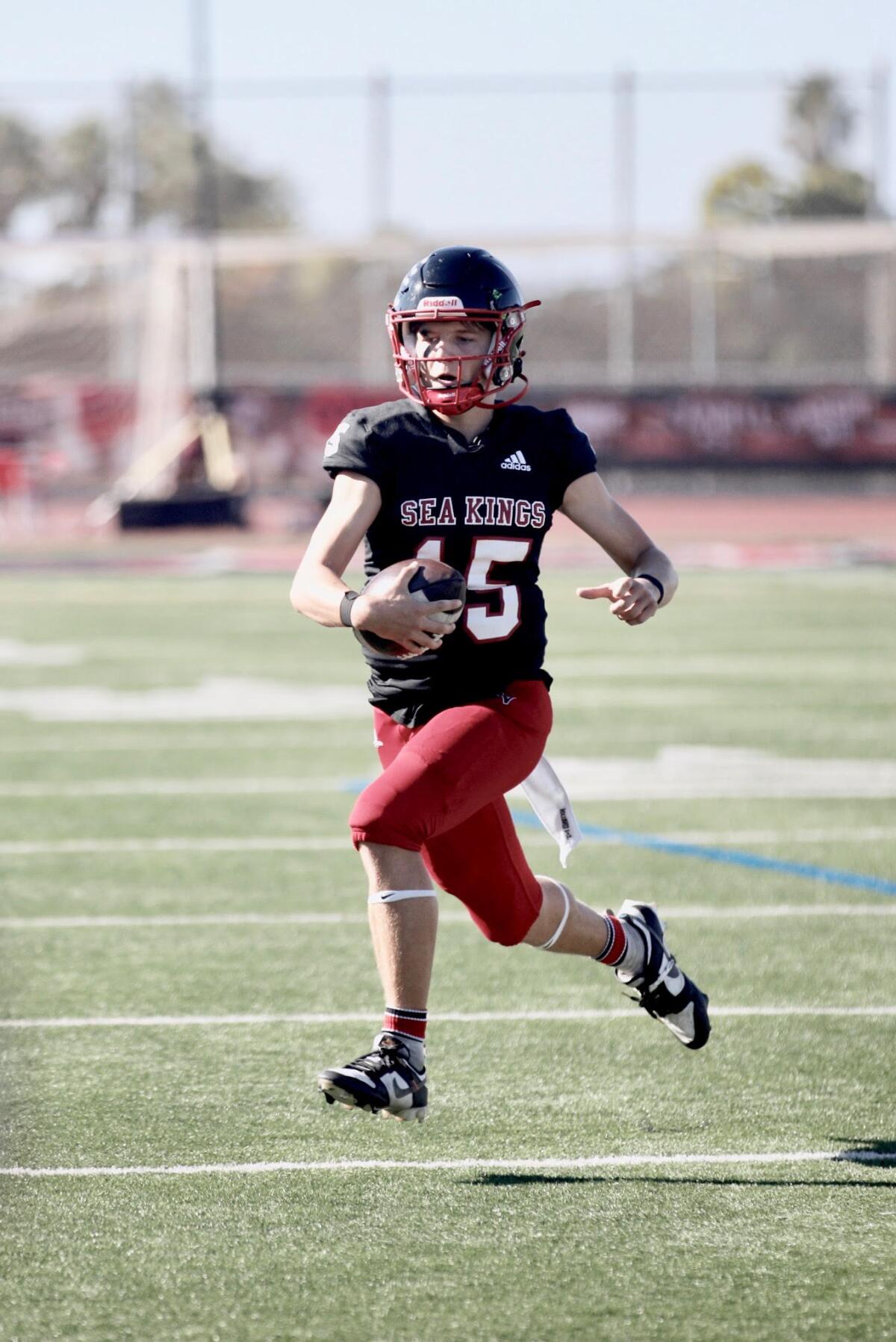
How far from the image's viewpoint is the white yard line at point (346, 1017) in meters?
4.97

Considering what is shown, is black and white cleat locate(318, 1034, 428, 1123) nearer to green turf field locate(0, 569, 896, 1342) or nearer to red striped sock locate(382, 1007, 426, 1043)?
red striped sock locate(382, 1007, 426, 1043)

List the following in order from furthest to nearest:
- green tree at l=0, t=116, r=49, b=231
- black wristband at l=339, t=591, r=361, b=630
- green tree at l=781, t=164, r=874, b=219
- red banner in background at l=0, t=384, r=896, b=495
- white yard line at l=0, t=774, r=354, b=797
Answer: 1. green tree at l=0, t=116, r=49, b=231
2. green tree at l=781, t=164, r=874, b=219
3. red banner in background at l=0, t=384, r=896, b=495
4. white yard line at l=0, t=774, r=354, b=797
5. black wristband at l=339, t=591, r=361, b=630

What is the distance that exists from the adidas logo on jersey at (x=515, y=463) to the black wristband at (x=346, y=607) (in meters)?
0.50

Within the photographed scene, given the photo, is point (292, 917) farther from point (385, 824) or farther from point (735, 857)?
point (385, 824)

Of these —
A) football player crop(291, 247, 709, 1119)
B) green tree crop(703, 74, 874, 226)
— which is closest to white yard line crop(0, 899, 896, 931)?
football player crop(291, 247, 709, 1119)

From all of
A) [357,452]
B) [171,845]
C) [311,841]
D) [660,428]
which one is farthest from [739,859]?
[660,428]

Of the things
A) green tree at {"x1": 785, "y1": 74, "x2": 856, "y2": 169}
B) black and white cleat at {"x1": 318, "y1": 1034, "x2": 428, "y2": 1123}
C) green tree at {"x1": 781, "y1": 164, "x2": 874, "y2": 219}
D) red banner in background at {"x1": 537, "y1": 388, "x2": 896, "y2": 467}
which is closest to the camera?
black and white cleat at {"x1": 318, "y1": 1034, "x2": 428, "y2": 1123}

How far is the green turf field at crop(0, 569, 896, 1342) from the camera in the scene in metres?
3.23

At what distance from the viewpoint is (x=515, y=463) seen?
4.24m

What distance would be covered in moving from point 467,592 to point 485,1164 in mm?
1223

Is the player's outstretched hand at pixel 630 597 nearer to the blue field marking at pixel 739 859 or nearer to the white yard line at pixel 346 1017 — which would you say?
the white yard line at pixel 346 1017

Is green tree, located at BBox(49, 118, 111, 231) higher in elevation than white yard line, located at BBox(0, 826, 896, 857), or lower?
higher

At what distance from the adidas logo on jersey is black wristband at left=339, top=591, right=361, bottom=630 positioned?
504 mm

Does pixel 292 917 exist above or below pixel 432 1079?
below
